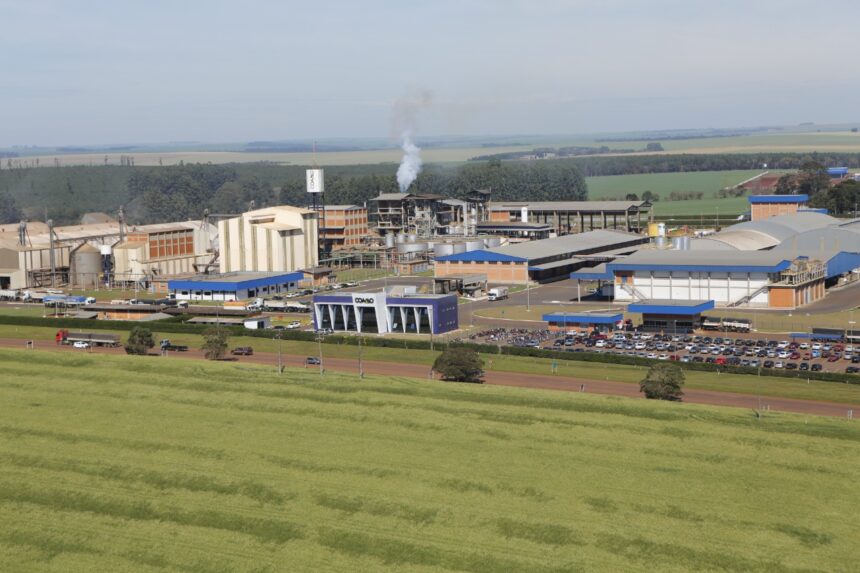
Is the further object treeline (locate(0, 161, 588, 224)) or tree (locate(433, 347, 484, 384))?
treeline (locate(0, 161, 588, 224))

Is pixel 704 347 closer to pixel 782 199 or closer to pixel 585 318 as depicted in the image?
pixel 585 318

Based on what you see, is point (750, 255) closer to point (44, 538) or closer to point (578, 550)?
point (578, 550)

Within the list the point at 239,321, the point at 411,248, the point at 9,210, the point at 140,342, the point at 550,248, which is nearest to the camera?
the point at 140,342

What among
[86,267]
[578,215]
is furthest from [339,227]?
[86,267]

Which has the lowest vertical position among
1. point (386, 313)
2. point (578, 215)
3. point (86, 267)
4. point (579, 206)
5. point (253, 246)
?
point (386, 313)

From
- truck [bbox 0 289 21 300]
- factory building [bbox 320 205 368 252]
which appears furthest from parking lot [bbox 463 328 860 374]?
factory building [bbox 320 205 368 252]

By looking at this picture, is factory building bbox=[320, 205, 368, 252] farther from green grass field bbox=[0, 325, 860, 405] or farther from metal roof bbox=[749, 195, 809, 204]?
green grass field bbox=[0, 325, 860, 405]

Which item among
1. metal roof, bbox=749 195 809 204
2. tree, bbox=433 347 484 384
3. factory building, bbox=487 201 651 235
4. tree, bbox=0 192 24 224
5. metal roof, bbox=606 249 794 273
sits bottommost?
tree, bbox=433 347 484 384
